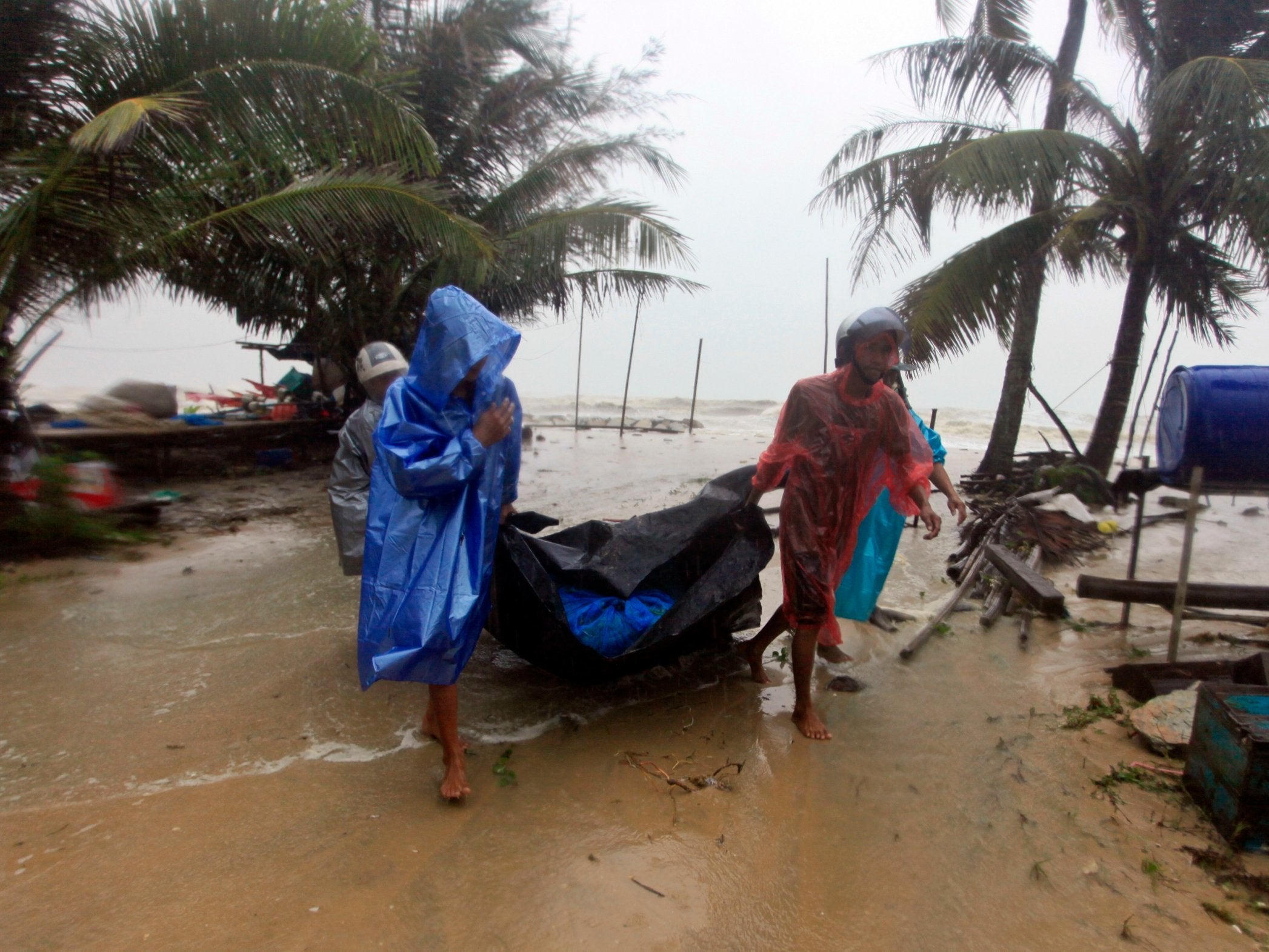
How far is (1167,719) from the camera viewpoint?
304 centimetres

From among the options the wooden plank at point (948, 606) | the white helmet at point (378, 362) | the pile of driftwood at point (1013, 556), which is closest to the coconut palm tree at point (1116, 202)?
the pile of driftwood at point (1013, 556)

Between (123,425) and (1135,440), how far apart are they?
21.7 meters

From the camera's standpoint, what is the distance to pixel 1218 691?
101 inches

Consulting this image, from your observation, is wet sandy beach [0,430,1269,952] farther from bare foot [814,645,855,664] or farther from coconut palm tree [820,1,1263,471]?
coconut palm tree [820,1,1263,471]

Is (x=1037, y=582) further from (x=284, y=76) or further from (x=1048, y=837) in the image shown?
(x=284, y=76)

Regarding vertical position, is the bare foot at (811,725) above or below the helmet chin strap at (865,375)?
below

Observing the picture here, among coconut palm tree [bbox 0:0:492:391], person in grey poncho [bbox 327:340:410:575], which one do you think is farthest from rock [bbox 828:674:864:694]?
coconut palm tree [bbox 0:0:492:391]

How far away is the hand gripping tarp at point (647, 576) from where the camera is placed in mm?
3084

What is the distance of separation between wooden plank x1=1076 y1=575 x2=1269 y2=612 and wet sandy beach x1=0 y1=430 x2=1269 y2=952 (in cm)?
27

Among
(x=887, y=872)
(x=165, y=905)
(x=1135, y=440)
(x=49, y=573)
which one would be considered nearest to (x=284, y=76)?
(x=49, y=573)

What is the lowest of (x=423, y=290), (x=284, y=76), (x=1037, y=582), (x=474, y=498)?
(x=1037, y=582)

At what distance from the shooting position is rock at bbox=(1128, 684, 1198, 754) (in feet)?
9.70

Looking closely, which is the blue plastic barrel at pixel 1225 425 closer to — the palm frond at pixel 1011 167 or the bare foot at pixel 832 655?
the bare foot at pixel 832 655

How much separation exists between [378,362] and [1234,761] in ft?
12.1
